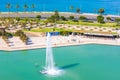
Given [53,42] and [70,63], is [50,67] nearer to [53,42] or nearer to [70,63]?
[70,63]

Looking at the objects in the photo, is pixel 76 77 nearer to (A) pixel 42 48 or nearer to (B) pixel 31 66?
(B) pixel 31 66

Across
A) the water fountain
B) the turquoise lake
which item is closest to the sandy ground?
the turquoise lake

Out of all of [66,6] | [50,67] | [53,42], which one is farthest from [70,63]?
[66,6]

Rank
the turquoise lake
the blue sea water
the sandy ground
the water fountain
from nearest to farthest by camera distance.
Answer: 1. the turquoise lake
2. the water fountain
3. the sandy ground
4. the blue sea water

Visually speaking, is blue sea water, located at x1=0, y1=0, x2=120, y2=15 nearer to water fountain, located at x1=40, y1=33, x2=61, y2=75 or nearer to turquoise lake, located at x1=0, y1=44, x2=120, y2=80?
turquoise lake, located at x1=0, y1=44, x2=120, y2=80

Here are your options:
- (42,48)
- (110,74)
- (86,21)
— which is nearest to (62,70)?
(110,74)

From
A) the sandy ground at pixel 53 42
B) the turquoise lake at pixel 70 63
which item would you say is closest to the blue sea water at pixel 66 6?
the sandy ground at pixel 53 42
